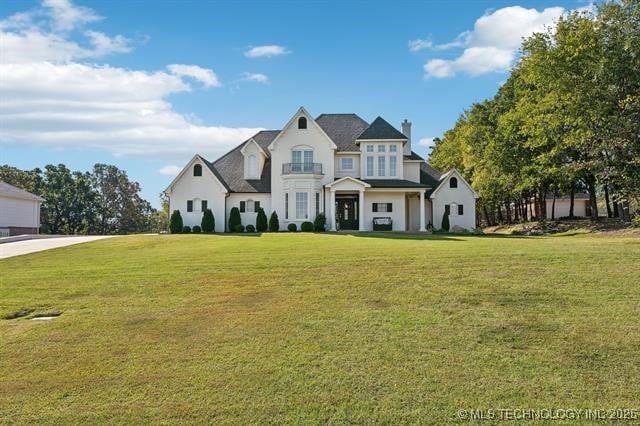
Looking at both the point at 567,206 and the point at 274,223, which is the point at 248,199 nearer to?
the point at 274,223

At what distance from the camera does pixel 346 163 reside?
34.7m

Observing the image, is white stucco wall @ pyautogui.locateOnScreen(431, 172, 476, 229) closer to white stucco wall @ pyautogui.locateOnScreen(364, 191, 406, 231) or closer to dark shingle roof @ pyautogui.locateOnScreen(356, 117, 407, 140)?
white stucco wall @ pyautogui.locateOnScreen(364, 191, 406, 231)

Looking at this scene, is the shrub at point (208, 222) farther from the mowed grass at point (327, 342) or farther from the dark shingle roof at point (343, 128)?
the mowed grass at point (327, 342)

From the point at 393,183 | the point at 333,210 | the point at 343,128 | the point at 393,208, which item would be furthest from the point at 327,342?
the point at 343,128

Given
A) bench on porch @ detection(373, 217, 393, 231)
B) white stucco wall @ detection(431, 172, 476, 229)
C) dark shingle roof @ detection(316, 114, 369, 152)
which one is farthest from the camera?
white stucco wall @ detection(431, 172, 476, 229)

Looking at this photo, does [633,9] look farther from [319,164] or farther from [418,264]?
[418,264]

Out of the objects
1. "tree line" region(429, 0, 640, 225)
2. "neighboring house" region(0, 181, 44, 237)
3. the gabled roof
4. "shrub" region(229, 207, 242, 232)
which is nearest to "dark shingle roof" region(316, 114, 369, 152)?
"shrub" region(229, 207, 242, 232)

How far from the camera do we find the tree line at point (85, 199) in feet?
197

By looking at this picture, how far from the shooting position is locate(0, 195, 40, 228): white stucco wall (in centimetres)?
3816

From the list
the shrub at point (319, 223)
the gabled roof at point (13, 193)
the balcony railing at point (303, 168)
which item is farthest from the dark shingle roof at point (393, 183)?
the gabled roof at point (13, 193)

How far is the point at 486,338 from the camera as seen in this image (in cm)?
771

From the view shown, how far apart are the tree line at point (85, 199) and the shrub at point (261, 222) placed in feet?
122

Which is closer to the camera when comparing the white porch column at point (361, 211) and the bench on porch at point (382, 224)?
the white porch column at point (361, 211)

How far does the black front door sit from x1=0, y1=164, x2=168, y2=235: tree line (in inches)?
1532
